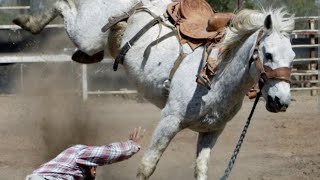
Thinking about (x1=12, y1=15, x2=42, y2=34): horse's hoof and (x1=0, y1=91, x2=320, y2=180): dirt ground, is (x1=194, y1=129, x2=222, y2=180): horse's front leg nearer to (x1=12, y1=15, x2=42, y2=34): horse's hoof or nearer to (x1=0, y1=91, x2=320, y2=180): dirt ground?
(x1=0, y1=91, x2=320, y2=180): dirt ground

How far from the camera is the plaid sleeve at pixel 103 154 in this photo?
4203mm

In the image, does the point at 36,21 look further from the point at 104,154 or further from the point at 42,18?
the point at 104,154

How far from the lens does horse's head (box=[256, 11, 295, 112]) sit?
4.71 metres

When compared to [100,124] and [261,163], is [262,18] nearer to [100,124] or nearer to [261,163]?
[261,163]

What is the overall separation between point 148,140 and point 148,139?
0.08 metres

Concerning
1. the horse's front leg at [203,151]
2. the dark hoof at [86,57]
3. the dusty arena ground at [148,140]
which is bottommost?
the dusty arena ground at [148,140]

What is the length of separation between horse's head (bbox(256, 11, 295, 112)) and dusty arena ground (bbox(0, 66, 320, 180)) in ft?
6.08

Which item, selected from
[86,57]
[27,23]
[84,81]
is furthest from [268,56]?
[84,81]

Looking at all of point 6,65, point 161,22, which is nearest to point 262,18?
point 161,22

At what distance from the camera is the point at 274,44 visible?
486 centimetres

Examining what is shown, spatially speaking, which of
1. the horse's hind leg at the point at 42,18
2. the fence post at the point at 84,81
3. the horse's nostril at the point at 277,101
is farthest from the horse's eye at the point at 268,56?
the fence post at the point at 84,81

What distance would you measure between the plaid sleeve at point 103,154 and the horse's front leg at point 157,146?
1.22m

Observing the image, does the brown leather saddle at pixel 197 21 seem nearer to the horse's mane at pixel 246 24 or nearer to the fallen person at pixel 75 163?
the horse's mane at pixel 246 24

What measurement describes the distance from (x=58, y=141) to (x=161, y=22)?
8.00 feet
